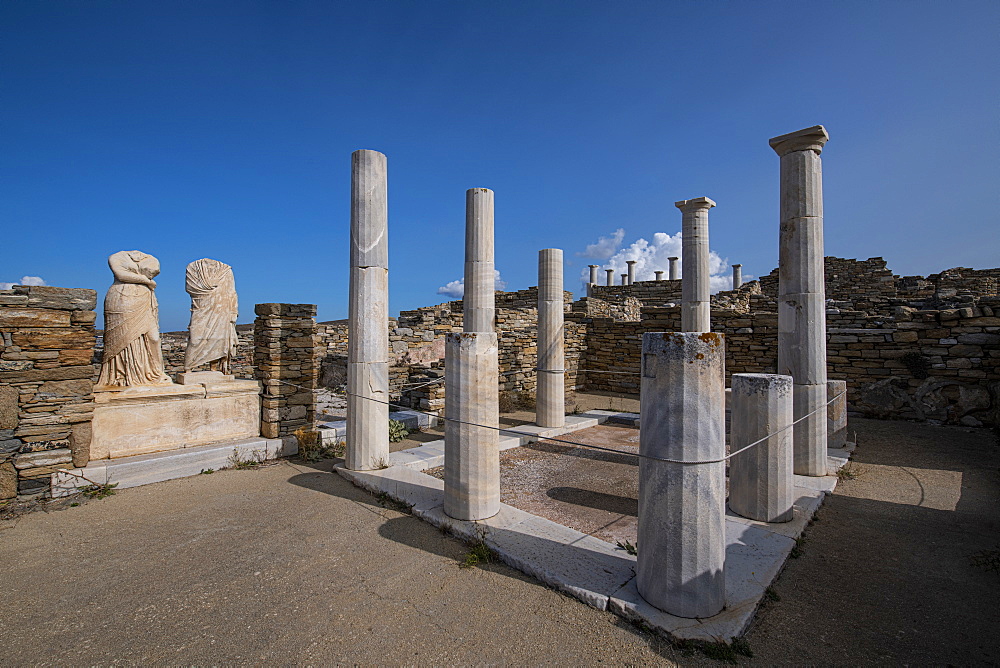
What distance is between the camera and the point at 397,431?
7566mm

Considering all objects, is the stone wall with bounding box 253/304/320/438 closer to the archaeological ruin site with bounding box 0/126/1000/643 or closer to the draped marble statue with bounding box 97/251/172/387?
the archaeological ruin site with bounding box 0/126/1000/643

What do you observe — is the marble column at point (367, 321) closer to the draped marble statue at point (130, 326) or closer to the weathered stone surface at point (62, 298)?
the draped marble statue at point (130, 326)

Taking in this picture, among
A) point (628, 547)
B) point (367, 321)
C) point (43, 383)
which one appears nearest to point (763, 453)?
point (628, 547)

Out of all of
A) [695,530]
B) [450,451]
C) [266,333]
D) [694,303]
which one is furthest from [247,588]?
[694,303]

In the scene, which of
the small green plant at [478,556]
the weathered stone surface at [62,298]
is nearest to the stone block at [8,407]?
the weathered stone surface at [62,298]

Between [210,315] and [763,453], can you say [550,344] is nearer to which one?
[763,453]

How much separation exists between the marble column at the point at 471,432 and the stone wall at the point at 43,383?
432 centimetres

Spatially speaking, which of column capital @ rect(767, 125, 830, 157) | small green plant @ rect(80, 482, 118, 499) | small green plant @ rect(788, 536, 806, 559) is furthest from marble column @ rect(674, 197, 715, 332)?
small green plant @ rect(80, 482, 118, 499)

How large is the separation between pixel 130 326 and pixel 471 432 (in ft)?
16.3

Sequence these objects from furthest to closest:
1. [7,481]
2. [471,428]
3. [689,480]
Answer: [7,481] < [471,428] < [689,480]

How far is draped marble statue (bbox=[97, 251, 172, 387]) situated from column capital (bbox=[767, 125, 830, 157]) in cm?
837

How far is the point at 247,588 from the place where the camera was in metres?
3.19

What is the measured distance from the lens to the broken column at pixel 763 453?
13.2ft

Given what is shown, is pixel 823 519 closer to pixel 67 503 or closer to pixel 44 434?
pixel 67 503
